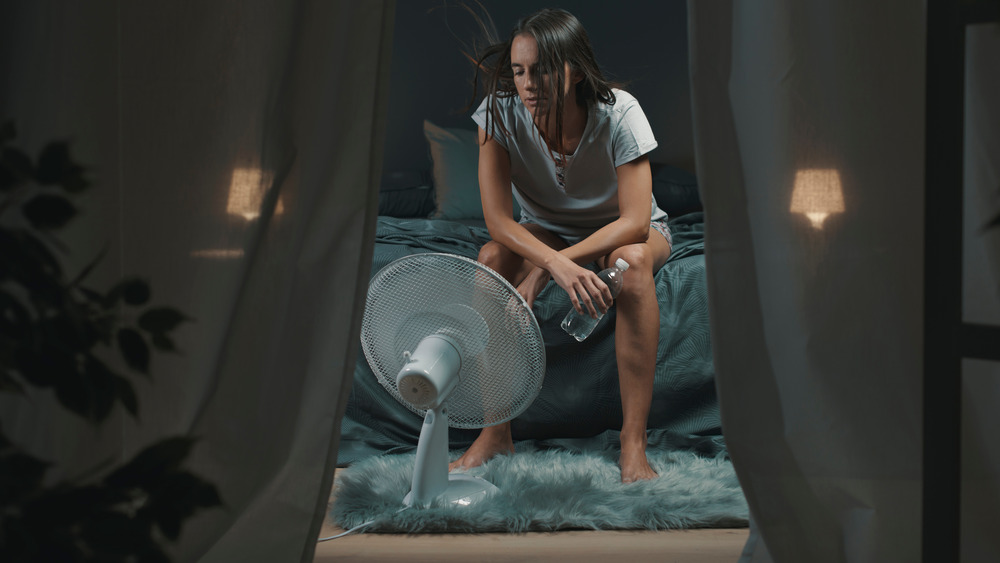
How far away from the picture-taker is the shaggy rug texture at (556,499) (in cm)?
145

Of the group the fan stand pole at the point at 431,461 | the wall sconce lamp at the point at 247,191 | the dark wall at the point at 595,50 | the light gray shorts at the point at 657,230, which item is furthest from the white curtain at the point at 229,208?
the dark wall at the point at 595,50

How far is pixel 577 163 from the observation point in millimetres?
1894

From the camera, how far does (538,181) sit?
195 cm

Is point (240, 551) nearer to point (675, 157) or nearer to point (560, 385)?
point (560, 385)

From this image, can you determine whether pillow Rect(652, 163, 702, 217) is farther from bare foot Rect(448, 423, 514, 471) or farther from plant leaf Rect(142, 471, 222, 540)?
plant leaf Rect(142, 471, 222, 540)

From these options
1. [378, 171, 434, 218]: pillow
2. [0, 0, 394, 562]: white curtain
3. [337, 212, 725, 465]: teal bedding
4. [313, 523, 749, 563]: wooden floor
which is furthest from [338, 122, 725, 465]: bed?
[378, 171, 434, 218]: pillow

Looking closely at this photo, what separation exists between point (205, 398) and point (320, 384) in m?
0.16

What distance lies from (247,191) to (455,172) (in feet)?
7.57

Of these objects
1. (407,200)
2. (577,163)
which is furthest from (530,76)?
(407,200)

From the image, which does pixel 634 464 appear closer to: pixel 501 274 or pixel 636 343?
pixel 636 343

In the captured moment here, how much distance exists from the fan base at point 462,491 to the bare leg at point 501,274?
0.14 metres

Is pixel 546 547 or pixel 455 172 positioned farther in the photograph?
pixel 455 172

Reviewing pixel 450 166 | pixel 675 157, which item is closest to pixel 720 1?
pixel 450 166

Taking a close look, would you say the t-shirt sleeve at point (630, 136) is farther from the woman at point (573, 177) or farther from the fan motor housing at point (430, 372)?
the fan motor housing at point (430, 372)
